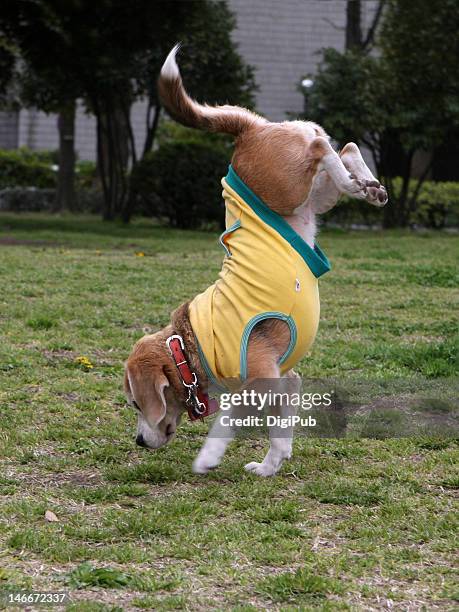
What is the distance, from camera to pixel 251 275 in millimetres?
4285

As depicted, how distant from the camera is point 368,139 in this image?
72.1ft

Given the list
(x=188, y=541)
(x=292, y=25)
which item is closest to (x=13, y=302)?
(x=188, y=541)

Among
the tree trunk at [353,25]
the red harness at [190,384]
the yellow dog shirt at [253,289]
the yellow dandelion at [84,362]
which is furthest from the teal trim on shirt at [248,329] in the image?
the tree trunk at [353,25]

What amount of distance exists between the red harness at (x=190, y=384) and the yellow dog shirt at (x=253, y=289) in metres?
0.08

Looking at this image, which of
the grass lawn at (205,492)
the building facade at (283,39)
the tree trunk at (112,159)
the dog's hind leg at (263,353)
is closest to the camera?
the grass lawn at (205,492)

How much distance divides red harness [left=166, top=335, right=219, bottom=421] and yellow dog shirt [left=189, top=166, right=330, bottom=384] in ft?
0.27

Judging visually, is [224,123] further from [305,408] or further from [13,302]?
[13,302]

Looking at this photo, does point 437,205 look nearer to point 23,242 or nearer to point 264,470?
point 23,242

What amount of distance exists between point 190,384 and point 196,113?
4.13 feet

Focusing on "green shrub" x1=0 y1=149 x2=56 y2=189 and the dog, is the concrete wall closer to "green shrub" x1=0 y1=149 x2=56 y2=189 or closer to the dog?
"green shrub" x1=0 y1=149 x2=56 y2=189

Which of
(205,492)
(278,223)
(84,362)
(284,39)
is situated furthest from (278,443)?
→ (284,39)

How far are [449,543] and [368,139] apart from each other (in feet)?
62.6

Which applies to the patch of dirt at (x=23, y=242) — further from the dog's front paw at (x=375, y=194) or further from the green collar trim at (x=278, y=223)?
the dog's front paw at (x=375, y=194)

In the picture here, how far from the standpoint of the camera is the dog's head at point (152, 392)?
4.28 meters
